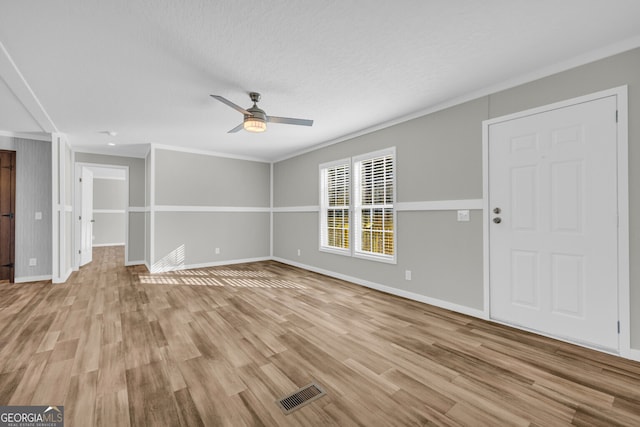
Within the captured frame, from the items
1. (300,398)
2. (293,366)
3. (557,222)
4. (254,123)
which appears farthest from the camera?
(254,123)

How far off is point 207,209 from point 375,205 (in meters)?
3.69

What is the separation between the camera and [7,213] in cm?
437

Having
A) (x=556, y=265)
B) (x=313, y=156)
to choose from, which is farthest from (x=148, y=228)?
(x=556, y=265)

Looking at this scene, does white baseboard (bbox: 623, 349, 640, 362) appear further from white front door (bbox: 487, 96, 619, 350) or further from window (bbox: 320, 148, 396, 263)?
window (bbox: 320, 148, 396, 263)

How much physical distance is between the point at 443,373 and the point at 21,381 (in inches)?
115

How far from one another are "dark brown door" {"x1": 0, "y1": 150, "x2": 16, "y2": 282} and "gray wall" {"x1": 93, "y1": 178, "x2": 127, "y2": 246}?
4757 millimetres

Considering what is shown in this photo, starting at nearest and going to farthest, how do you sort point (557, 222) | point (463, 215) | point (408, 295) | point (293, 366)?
point (293, 366) → point (557, 222) → point (463, 215) → point (408, 295)

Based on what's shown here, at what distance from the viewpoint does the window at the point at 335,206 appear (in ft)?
15.3

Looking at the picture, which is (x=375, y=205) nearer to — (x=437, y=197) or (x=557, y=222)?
(x=437, y=197)

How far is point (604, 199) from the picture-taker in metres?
2.19

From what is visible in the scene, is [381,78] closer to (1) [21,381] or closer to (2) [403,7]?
(2) [403,7]

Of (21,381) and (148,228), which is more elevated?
(148,228)

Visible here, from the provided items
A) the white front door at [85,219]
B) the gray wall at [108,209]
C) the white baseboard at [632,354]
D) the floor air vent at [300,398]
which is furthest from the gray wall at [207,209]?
the white baseboard at [632,354]

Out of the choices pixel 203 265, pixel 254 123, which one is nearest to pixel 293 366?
pixel 254 123
